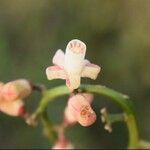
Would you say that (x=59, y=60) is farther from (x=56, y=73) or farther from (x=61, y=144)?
(x=61, y=144)

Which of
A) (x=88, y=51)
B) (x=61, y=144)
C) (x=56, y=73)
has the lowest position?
(x=88, y=51)

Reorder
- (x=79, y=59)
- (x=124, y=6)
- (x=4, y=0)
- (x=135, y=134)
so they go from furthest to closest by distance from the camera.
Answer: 1. (x=4, y=0)
2. (x=124, y=6)
3. (x=135, y=134)
4. (x=79, y=59)

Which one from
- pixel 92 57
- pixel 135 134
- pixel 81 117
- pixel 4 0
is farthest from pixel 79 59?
pixel 4 0

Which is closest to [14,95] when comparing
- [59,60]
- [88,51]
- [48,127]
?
[48,127]

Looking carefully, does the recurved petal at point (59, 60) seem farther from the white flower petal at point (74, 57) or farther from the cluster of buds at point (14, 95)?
the cluster of buds at point (14, 95)

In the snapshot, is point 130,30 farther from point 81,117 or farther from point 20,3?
point 81,117

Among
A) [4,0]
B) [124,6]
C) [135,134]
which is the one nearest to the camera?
[135,134]

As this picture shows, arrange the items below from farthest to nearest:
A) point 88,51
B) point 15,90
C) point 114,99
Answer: point 88,51
point 15,90
point 114,99

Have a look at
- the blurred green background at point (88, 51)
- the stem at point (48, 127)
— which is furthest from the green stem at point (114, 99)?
the blurred green background at point (88, 51)
